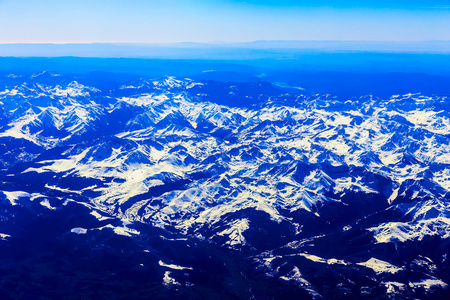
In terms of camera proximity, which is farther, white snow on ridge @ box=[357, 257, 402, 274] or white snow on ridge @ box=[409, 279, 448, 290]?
white snow on ridge @ box=[357, 257, 402, 274]

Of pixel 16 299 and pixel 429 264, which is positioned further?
pixel 429 264

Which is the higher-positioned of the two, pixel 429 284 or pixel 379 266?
pixel 379 266

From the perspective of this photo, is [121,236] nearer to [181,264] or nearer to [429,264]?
[181,264]

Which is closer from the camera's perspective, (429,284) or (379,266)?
(429,284)

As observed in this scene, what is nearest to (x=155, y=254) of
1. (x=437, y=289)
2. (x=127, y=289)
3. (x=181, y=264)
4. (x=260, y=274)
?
(x=181, y=264)

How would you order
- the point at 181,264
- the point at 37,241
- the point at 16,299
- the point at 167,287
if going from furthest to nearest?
the point at 37,241
the point at 181,264
the point at 167,287
the point at 16,299

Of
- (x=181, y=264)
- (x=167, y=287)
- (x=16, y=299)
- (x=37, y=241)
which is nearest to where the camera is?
(x=16, y=299)

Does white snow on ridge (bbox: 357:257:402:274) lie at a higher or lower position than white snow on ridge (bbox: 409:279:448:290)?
higher

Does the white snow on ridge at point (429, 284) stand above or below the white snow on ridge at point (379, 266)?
below

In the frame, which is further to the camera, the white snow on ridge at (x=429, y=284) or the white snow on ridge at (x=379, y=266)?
the white snow on ridge at (x=379, y=266)
